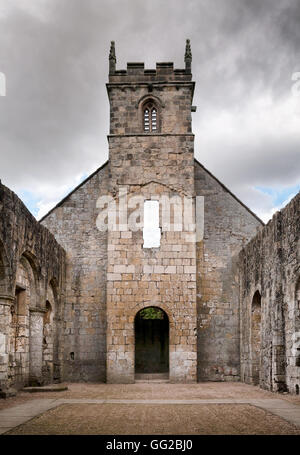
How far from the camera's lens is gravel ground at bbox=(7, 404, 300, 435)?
7.30 m

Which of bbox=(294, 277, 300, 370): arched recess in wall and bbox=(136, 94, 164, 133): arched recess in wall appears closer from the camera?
bbox=(294, 277, 300, 370): arched recess in wall

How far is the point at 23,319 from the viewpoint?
1486 centimetres

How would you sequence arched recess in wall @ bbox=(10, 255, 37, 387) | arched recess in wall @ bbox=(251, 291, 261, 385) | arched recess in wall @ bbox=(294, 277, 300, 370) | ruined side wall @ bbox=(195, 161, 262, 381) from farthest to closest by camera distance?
1. ruined side wall @ bbox=(195, 161, 262, 381)
2. arched recess in wall @ bbox=(251, 291, 261, 385)
3. arched recess in wall @ bbox=(10, 255, 37, 387)
4. arched recess in wall @ bbox=(294, 277, 300, 370)

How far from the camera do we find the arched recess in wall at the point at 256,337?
1752 centimetres

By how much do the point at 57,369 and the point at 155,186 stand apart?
693 centimetres

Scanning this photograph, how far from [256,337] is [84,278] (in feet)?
20.9

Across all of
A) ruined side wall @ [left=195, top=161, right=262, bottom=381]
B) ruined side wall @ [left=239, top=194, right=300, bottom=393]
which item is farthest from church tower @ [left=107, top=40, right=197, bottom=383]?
ruined side wall @ [left=239, top=194, right=300, bottom=393]

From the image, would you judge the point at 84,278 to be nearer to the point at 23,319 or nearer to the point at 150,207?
the point at 150,207

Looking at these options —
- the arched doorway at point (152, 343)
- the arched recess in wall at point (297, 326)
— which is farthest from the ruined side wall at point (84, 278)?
the arched recess in wall at point (297, 326)

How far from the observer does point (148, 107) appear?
20.5 m

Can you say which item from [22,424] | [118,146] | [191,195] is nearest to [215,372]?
[191,195]

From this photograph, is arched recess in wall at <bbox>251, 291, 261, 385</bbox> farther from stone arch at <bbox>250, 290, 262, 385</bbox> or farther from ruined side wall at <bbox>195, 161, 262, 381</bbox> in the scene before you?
ruined side wall at <bbox>195, 161, 262, 381</bbox>

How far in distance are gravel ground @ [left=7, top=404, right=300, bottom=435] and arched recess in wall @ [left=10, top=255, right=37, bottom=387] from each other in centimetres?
452
